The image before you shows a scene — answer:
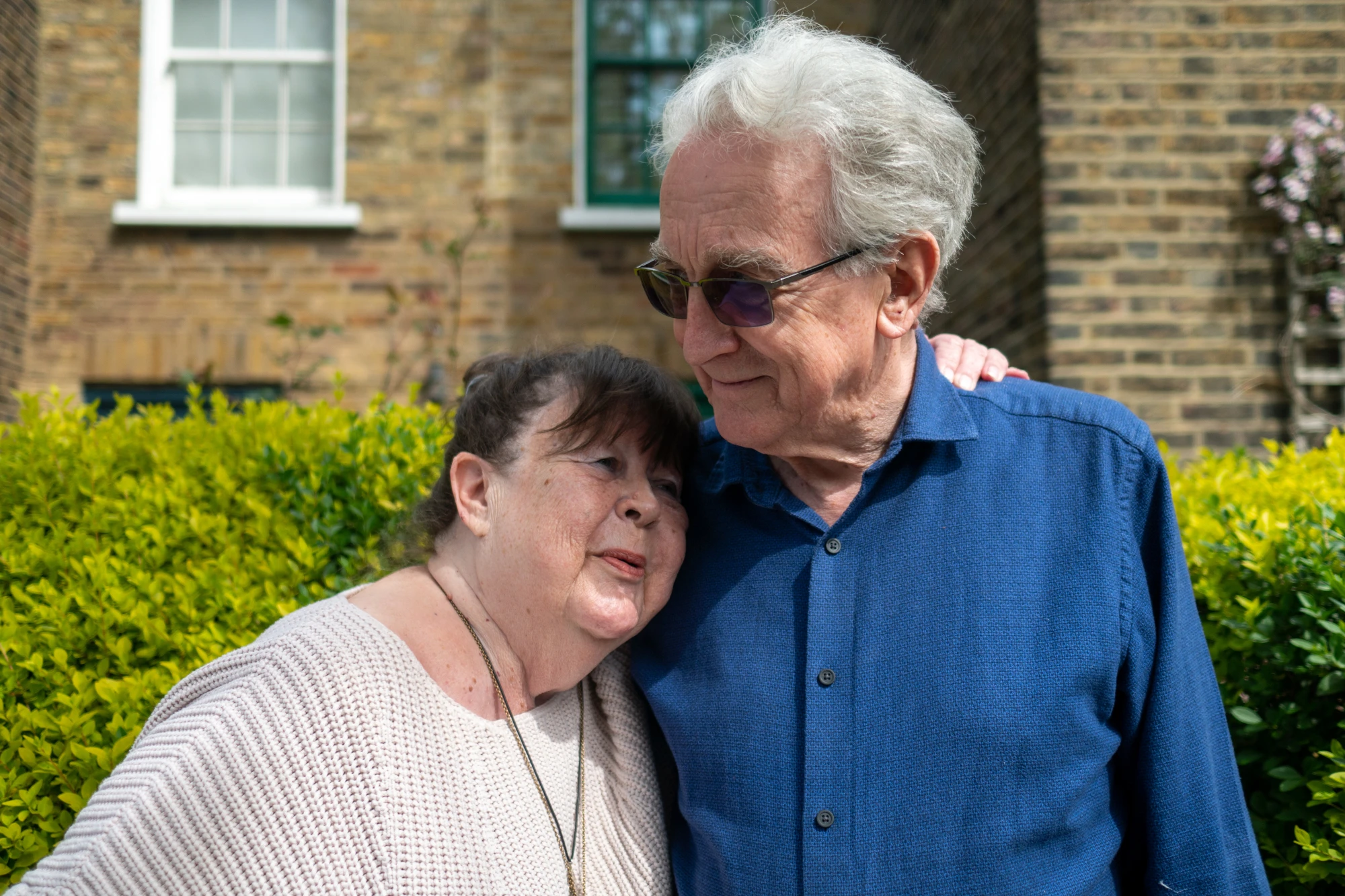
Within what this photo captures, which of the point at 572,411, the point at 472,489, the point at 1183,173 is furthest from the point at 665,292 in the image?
the point at 1183,173

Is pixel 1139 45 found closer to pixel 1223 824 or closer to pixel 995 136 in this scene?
pixel 995 136

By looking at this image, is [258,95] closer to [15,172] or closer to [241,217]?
[241,217]

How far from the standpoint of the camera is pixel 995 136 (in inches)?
232

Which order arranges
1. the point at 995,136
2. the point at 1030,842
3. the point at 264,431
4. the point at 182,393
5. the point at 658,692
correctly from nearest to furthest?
the point at 1030,842 → the point at 658,692 → the point at 264,431 → the point at 995,136 → the point at 182,393

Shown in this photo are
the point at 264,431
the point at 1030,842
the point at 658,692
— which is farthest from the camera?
the point at 264,431

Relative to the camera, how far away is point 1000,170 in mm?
5844

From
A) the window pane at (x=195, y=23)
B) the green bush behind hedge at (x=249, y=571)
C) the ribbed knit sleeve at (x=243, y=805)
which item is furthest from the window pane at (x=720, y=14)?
the ribbed knit sleeve at (x=243, y=805)

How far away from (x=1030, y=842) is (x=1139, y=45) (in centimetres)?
487

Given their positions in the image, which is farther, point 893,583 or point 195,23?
point 195,23

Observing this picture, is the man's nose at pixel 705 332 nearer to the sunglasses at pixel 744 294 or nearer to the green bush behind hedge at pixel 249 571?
the sunglasses at pixel 744 294

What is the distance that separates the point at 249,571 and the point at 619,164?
6.09 m

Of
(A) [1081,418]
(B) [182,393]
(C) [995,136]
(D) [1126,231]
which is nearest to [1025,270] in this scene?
(D) [1126,231]

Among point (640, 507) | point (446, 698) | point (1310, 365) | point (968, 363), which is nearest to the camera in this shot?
point (446, 698)

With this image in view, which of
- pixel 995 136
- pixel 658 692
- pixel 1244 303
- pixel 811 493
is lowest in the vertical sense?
pixel 658 692
